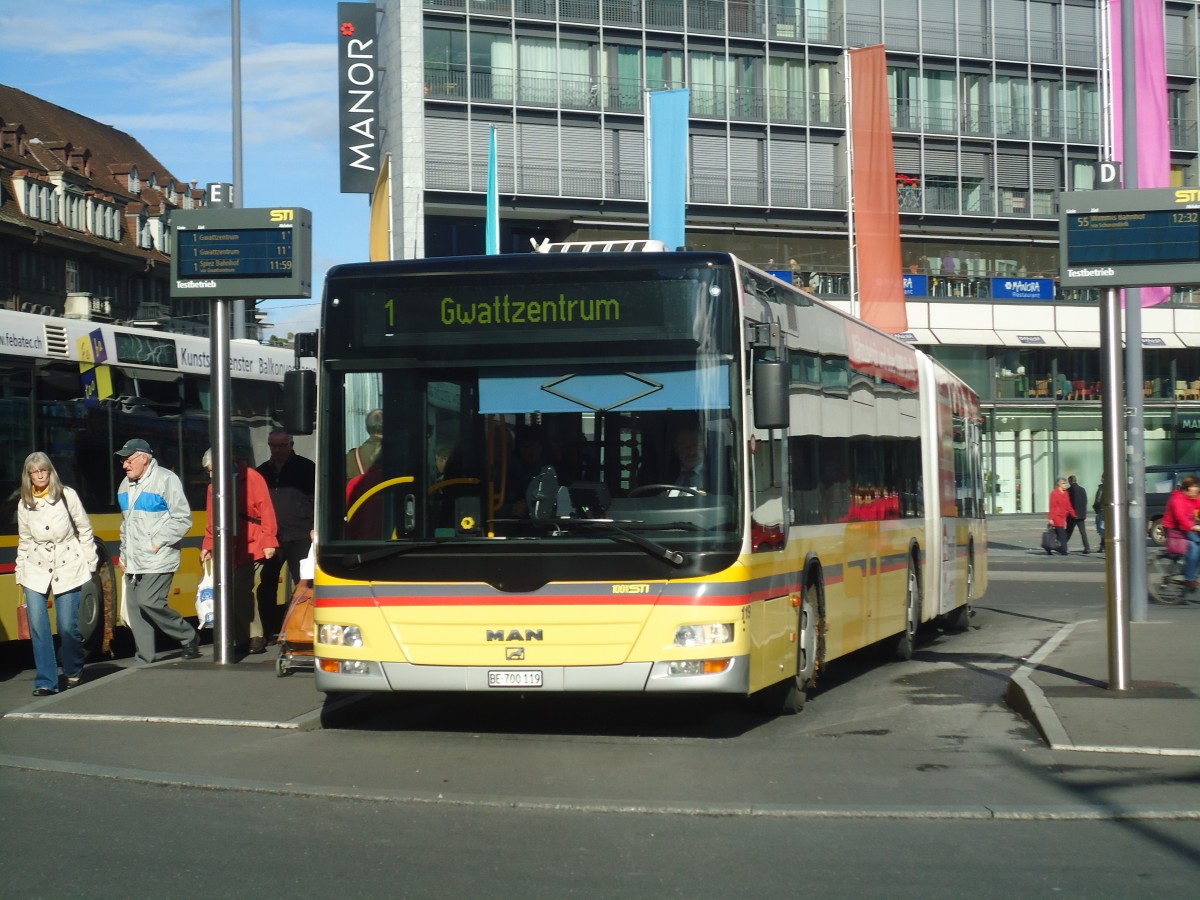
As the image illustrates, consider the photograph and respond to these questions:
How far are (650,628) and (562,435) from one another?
4.02 feet

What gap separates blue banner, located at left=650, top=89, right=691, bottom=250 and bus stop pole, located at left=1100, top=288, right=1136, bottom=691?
15604 millimetres

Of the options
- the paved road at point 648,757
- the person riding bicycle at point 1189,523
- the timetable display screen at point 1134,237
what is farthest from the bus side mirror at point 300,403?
the person riding bicycle at point 1189,523

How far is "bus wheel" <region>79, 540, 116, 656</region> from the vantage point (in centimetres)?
1495

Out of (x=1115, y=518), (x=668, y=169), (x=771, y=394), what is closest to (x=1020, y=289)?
(x=668, y=169)

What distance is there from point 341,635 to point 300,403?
57.2 inches

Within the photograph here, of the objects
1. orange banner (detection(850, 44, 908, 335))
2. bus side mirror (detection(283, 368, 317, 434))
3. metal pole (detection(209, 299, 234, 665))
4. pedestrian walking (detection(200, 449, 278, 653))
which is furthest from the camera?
orange banner (detection(850, 44, 908, 335))

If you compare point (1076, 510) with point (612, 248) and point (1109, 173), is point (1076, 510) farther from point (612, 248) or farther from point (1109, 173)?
point (612, 248)

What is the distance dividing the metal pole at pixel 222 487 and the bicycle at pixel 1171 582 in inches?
577

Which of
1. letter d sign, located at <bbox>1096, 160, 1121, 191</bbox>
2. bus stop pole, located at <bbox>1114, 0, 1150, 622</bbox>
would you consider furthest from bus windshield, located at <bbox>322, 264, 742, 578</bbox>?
bus stop pole, located at <bbox>1114, 0, 1150, 622</bbox>

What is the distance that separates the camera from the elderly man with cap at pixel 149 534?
13.2 metres

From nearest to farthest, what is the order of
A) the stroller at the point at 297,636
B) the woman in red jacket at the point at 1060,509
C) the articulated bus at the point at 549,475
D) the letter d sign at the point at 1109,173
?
the articulated bus at the point at 549,475, the stroller at the point at 297,636, the letter d sign at the point at 1109,173, the woman in red jacket at the point at 1060,509

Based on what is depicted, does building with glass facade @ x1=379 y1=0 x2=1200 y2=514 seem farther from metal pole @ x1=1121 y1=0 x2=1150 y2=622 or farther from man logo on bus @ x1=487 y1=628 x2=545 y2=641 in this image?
man logo on bus @ x1=487 y1=628 x2=545 y2=641

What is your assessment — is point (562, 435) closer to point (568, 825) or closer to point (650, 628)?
point (650, 628)

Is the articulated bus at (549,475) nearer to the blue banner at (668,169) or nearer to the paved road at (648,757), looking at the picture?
the paved road at (648,757)
